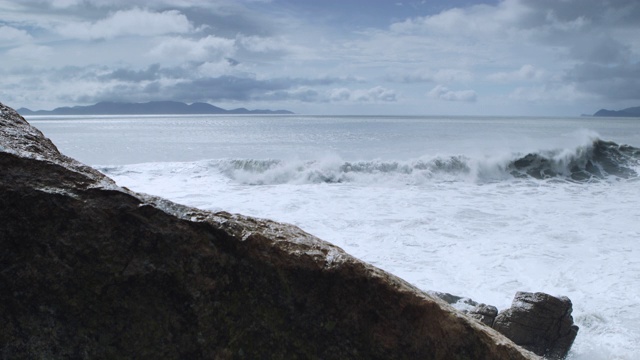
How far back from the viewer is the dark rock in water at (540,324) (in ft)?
15.9

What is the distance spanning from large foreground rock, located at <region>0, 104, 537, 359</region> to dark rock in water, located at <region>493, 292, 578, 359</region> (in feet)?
10.8

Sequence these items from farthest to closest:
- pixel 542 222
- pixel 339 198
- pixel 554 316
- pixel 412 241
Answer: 1. pixel 339 198
2. pixel 542 222
3. pixel 412 241
4. pixel 554 316

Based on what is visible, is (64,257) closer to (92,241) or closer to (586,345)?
(92,241)

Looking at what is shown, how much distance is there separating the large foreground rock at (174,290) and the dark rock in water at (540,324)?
330cm

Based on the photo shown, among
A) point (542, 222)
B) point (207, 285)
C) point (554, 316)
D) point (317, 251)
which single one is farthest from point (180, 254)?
point (542, 222)

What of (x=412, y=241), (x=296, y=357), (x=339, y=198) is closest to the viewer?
(x=296, y=357)

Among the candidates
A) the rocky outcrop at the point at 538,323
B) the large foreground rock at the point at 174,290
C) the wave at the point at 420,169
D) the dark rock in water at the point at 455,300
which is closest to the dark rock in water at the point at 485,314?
the rocky outcrop at the point at 538,323

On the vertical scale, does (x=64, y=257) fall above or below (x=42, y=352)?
above

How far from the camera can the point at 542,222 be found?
10195 mm

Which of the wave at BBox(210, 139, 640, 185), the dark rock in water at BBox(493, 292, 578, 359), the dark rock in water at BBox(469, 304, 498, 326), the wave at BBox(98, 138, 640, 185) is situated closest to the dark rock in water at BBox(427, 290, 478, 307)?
the dark rock in water at BBox(469, 304, 498, 326)

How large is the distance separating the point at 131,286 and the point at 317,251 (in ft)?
1.89

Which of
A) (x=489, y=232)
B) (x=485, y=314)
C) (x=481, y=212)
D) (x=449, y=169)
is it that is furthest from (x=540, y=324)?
(x=449, y=169)

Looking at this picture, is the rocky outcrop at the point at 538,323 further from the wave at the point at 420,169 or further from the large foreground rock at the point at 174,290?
the wave at the point at 420,169

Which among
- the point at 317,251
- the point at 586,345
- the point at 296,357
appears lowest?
the point at 586,345
